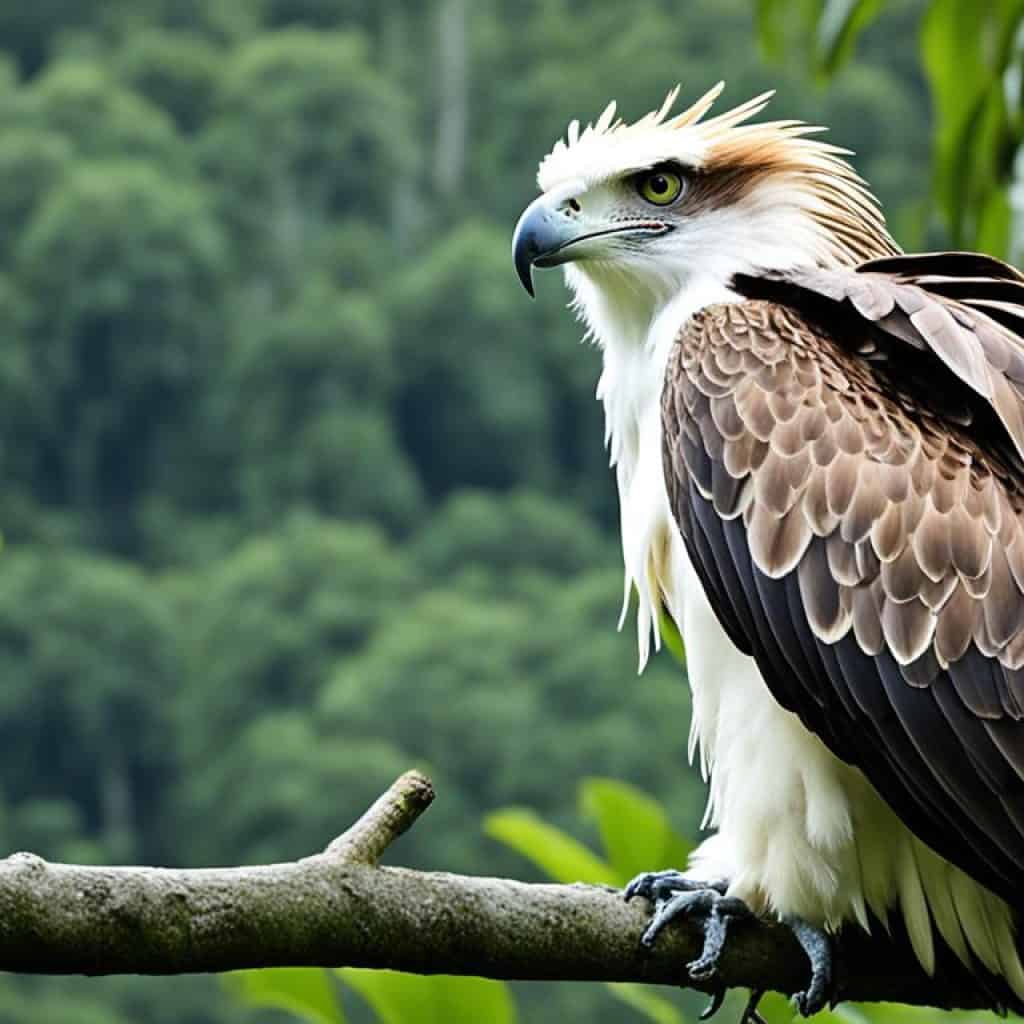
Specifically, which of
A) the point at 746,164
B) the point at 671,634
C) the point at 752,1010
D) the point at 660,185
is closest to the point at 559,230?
the point at 660,185

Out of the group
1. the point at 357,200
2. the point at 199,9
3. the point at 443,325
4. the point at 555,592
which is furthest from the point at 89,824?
the point at 199,9

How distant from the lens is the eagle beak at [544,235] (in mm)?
3924

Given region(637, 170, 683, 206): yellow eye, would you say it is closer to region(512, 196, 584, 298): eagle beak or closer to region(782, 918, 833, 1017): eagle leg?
region(512, 196, 584, 298): eagle beak

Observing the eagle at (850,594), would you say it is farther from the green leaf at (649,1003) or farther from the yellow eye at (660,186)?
the yellow eye at (660,186)

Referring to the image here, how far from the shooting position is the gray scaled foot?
10.2 ft

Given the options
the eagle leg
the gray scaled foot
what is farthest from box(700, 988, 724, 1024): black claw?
the eagle leg

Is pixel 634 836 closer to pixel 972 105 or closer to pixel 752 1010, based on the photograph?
pixel 752 1010

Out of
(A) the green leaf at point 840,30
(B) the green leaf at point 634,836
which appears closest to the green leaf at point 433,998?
(B) the green leaf at point 634,836

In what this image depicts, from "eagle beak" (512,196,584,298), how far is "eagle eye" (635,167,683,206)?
0.14 meters

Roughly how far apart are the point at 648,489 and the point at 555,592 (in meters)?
41.2

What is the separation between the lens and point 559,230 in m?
3.99

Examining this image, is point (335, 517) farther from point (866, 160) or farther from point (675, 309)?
point (675, 309)

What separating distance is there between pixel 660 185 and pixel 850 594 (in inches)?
Answer: 40.6

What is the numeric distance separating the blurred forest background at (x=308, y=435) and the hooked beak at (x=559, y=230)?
98.3ft
